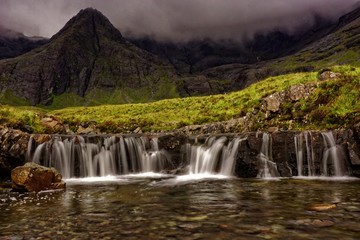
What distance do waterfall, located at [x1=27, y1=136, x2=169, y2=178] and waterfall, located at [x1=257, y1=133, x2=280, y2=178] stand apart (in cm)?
865

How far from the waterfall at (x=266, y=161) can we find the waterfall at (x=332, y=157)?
134 inches

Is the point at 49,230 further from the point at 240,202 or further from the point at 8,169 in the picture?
the point at 8,169

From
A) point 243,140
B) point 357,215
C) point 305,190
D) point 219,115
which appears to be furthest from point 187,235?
point 219,115

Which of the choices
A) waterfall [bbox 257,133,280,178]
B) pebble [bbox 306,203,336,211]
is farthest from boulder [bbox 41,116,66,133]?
pebble [bbox 306,203,336,211]

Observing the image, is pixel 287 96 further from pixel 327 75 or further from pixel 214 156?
pixel 214 156

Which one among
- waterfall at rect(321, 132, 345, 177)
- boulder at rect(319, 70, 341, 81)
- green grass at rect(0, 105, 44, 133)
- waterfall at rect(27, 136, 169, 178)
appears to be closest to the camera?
waterfall at rect(321, 132, 345, 177)

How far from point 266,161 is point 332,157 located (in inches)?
178

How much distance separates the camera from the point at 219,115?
157 feet

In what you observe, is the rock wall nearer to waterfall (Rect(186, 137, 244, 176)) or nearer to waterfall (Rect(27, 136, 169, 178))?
waterfall (Rect(186, 137, 244, 176))

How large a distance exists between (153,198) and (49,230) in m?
6.26

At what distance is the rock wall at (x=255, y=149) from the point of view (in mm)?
22625

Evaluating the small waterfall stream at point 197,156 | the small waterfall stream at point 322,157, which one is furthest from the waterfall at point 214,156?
the small waterfall stream at point 322,157

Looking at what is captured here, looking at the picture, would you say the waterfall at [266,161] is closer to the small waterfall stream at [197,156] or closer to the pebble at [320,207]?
the small waterfall stream at [197,156]

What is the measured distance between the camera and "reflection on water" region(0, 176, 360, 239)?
1009 cm
